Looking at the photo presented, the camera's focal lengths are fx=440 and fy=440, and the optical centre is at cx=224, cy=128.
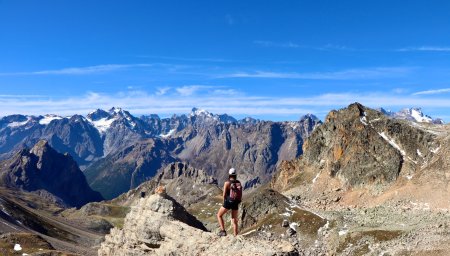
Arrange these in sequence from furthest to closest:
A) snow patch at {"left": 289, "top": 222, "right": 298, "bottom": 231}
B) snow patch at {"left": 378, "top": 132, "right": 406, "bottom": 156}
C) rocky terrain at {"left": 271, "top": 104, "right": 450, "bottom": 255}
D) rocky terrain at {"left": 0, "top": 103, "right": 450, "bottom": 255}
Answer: snow patch at {"left": 378, "top": 132, "right": 406, "bottom": 156}
snow patch at {"left": 289, "top": 222, "right": 298, "bottom": 231}
rocky terrain at {"left": 271, "top": 104, "right": 450, "bottom": 255}
rocky terrain at {"left": 0, "top": 103, "right": 450, "bottom": 255}

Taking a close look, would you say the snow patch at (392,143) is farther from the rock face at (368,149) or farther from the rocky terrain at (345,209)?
the rocky terrain at (345,209)

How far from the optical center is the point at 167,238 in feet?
134

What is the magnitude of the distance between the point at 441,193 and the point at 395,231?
29870 mm

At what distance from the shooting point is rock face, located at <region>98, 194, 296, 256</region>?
32781 mm

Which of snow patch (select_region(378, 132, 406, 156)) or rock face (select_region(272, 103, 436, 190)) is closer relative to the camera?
rock face (select_region(272, 103, 436, 190))

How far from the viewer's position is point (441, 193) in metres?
121

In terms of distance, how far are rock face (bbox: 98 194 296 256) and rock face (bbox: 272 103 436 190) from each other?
391ft

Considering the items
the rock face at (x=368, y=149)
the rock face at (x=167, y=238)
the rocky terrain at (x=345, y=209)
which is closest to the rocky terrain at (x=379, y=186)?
the rock face at (x=368, y=149)

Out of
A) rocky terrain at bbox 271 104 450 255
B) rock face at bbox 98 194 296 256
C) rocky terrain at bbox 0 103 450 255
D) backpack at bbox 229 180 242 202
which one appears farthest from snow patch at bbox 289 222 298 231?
backpack at bbox 229 180 242 202

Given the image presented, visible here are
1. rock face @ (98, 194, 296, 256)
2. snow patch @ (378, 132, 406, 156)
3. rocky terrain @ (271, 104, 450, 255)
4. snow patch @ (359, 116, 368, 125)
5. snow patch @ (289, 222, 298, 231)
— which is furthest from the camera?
snow patch @ (359, 116, 368, 125)

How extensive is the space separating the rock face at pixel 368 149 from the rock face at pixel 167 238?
11932cm

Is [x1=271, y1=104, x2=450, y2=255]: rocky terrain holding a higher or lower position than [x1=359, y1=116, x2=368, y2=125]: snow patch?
lower

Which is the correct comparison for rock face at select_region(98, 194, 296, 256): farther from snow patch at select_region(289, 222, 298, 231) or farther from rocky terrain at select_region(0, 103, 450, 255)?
snow patch at select_region(289, 222, 298, 231)

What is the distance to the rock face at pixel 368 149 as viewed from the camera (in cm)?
15025
